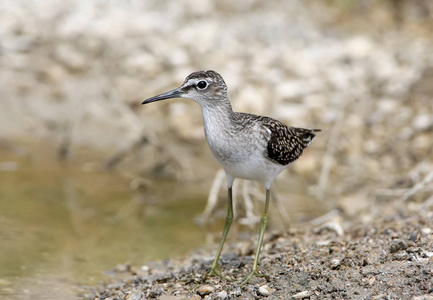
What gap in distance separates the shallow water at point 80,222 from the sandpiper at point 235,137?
1784 millimetres

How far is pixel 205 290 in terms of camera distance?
532 centimetres

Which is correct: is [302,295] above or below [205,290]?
below

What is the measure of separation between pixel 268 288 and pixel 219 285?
511 mm

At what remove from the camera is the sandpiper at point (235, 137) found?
5.49m

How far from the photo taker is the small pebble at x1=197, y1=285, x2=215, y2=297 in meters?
5.30

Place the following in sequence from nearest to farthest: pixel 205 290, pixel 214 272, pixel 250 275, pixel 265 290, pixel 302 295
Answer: pixel 302 295 < pixel 265 290 < pixel 205 290 < pixel 250 275 < pixel 214 272

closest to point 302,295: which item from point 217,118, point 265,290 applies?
point 265,290

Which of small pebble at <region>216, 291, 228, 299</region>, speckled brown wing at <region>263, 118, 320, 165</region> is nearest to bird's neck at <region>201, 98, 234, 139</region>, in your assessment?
speckled brown wing at <region>263, 118, 320, 165</region>

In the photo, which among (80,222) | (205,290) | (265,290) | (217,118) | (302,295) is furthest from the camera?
(80,222)

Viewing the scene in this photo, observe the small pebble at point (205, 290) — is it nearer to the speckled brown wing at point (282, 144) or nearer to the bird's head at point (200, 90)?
the speckled brown wing at point (282, 144)

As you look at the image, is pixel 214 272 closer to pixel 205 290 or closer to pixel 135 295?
pixel 205 290

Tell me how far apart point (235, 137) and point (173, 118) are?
5371 millimetres

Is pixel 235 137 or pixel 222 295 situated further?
pixel 235 137

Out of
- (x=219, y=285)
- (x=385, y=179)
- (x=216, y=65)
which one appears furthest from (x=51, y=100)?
(x=219, y=285)
